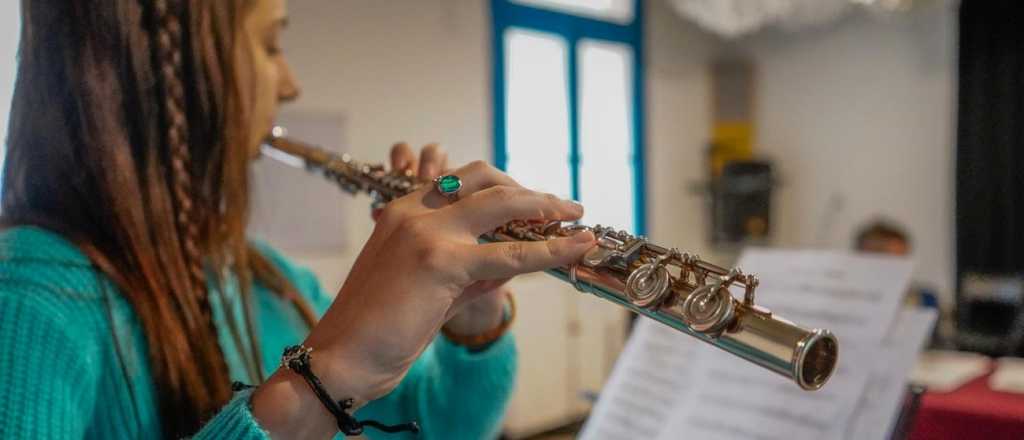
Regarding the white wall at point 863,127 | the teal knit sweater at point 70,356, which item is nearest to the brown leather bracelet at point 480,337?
the teal knit sweater at point 70,356

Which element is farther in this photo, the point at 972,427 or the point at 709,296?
the point at 972,427

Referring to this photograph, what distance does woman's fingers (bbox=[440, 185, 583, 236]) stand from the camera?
621 mm

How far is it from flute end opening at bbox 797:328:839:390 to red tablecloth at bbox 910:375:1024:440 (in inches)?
29.0

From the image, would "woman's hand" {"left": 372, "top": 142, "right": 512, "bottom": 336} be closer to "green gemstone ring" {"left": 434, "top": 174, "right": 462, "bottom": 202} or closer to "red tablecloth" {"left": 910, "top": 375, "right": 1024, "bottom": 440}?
→ "green gemstone ring" {"left": 434, "top": 174, "right": 462, "bottom": 202}

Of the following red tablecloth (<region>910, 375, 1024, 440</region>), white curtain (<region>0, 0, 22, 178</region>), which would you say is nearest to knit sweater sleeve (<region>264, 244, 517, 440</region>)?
white curtain (<region>0, 0, 22, 178</region>)

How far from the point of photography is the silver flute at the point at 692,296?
552 millimetres

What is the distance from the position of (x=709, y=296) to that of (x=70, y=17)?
2.09ft

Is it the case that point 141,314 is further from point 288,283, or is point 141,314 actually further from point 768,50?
point 768,50

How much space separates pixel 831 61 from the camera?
4.85m

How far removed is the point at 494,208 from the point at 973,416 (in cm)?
135

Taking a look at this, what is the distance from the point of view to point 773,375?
0.85 metres

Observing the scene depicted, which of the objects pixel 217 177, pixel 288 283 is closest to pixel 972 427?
pixel 288 283

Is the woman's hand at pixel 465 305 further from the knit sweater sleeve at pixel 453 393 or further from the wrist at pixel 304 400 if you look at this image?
the wrist at pixel 304 400

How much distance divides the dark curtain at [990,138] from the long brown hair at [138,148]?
4408 millimetres
